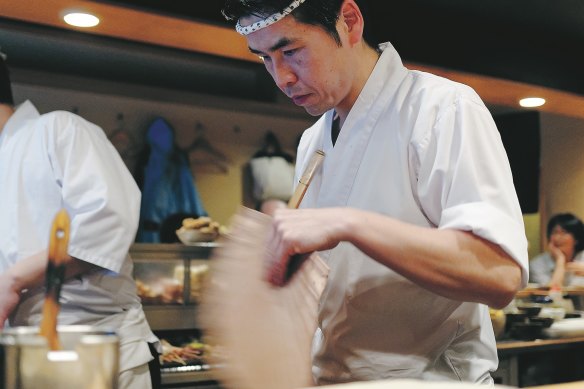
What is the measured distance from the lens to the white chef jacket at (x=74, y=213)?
2.13m

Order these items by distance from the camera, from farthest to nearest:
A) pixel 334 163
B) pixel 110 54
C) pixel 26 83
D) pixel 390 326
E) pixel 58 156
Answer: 1. pixel 110 54
2. pixel 26 83
3. pixel 58 156
4. pixel 334 163
5. pixel 390 326

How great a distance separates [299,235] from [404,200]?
341 mm

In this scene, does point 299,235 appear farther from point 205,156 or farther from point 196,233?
point 205,156

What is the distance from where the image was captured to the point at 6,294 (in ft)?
6.59

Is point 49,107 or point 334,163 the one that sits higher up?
point 49,107

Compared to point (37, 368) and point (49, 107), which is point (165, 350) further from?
point (37, 368)

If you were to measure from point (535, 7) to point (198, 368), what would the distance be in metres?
3.05

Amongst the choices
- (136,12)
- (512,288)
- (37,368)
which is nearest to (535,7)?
(136,12)

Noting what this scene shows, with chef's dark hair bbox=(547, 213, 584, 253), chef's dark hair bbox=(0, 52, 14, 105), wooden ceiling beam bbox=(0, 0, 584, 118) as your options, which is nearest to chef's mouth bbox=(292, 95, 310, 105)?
chef's dark hair bbox=(0, 52, 14, 105)

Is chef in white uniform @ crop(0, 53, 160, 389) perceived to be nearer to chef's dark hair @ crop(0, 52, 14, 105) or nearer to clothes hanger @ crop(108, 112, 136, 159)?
chef's dark hair @ crop(0, 52, 14, 105)

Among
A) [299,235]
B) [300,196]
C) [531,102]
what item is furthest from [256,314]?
[531,102]

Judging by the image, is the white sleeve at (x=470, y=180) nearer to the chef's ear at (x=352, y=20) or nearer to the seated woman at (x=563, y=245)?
the chef's ear at (x=352, y=20)

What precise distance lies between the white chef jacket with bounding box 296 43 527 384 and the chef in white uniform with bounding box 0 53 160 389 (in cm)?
85

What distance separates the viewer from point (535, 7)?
4.54 m
